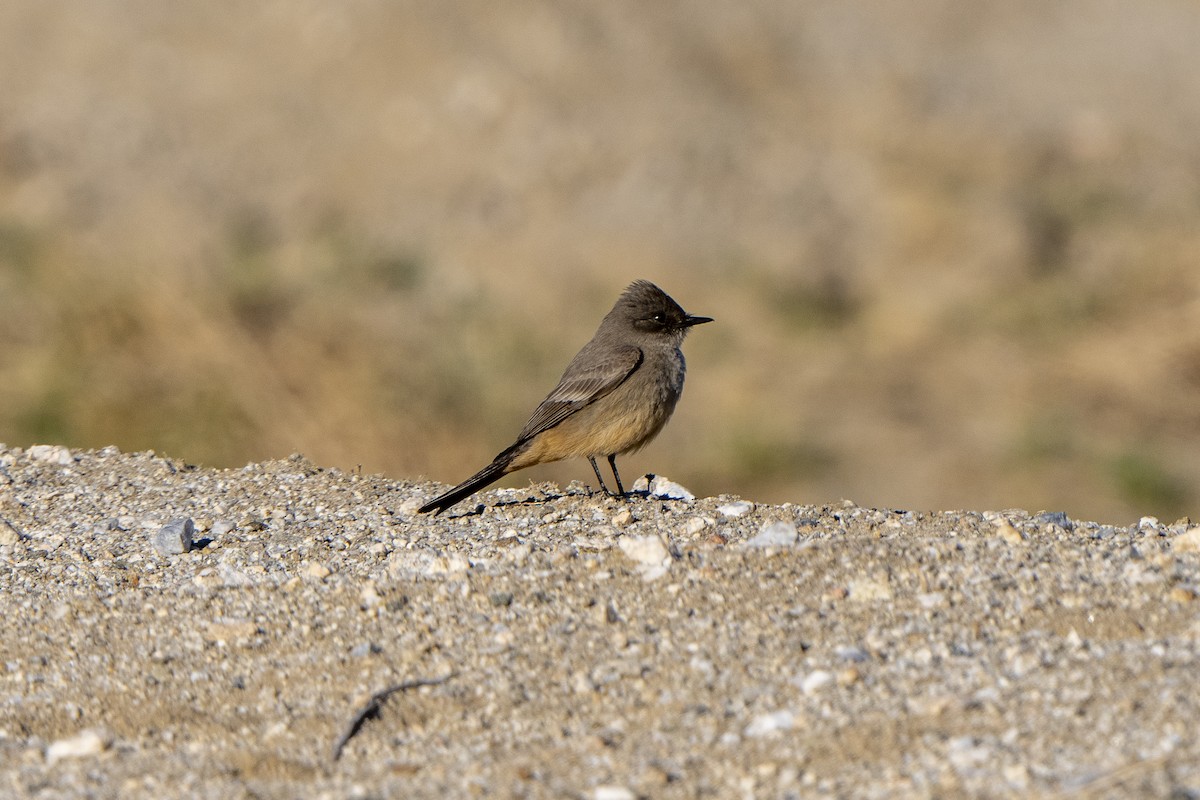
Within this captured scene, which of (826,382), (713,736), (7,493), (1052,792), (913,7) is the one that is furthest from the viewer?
(913,7)

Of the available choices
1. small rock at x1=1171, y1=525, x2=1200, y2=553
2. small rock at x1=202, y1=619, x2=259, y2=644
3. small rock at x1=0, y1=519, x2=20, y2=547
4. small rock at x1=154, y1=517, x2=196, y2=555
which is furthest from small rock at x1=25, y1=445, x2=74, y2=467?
small rock at x1=1171, y1=525, x2=1200, y2=553

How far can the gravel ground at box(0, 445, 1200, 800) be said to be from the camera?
471cm

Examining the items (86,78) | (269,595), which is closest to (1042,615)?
(269,595)

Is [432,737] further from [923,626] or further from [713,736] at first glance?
[923,626]

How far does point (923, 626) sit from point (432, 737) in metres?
1.74

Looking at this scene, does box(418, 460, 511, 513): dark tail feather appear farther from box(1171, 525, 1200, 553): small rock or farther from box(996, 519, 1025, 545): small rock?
box(1171, 525, 1200, 553): small rock

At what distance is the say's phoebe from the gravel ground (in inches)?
49.3

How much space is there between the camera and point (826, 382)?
16297 mm

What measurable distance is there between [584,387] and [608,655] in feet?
11.6

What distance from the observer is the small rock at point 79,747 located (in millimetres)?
5121

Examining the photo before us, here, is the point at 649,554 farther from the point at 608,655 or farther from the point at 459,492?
the point at 459,492

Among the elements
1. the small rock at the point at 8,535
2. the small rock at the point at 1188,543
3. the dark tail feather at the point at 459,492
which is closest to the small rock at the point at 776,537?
the small rock at the point at 1188,543

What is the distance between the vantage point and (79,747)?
514 cm

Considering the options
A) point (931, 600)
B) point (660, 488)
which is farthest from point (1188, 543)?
point (660, 488)
